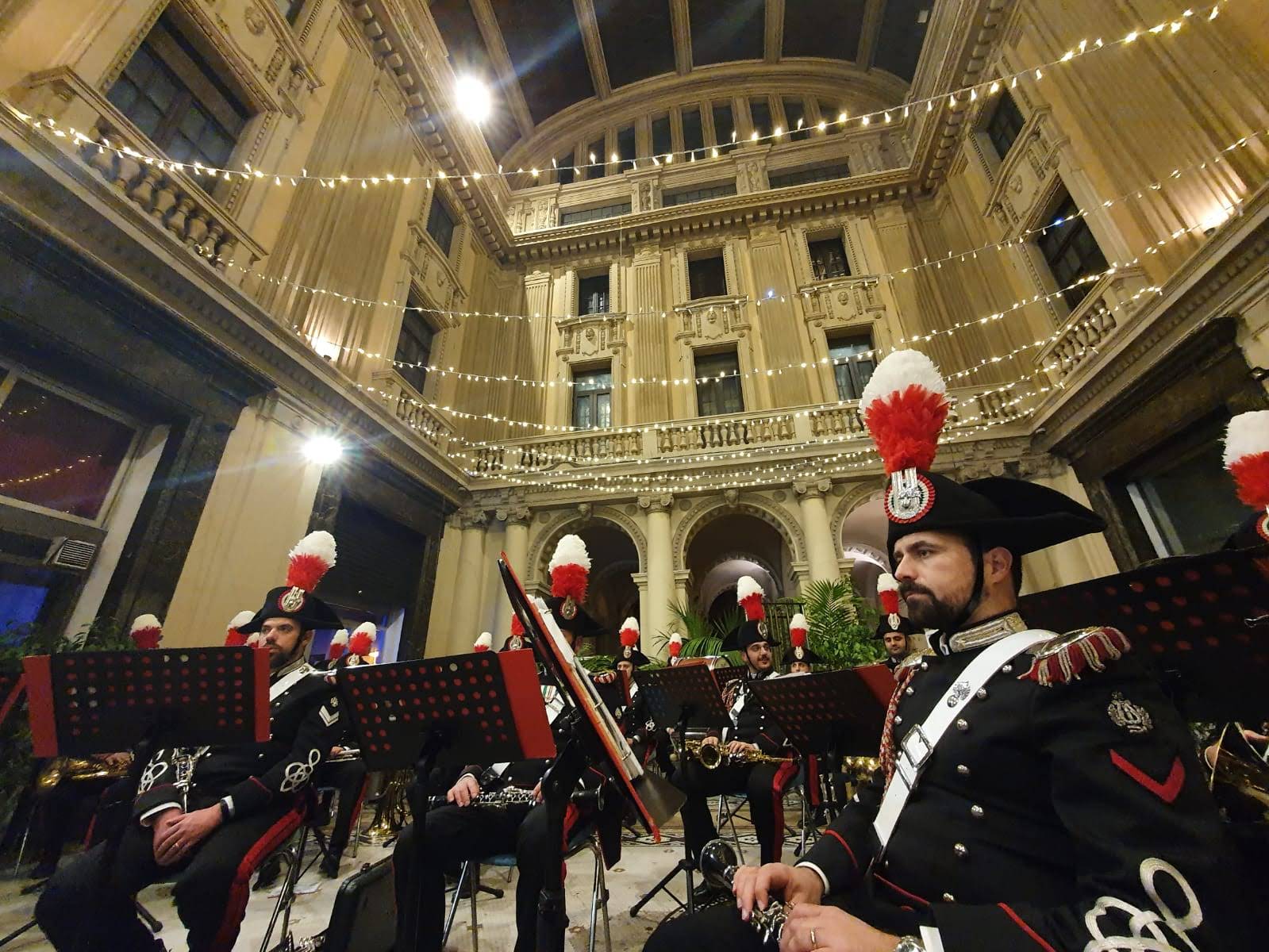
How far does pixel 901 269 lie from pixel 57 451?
14701 millimetres

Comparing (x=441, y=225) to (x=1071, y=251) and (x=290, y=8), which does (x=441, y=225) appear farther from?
(x=1071, y=251)

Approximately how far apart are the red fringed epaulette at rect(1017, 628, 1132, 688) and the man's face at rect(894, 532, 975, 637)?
324 millimetres

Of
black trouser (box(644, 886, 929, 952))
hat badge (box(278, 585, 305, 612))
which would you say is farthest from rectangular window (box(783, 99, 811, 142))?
black trouser (box(644, 886, 929, 952))

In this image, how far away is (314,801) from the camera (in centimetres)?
291

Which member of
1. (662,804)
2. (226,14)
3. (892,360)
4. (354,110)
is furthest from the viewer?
(354,110)

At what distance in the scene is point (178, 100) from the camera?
6.43 metres

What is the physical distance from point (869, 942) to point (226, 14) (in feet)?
34.9

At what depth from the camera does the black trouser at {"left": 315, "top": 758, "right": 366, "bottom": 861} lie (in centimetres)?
331

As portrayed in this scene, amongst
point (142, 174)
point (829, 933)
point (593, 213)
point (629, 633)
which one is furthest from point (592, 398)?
point (829, 933)

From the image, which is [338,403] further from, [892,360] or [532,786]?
[892,360]

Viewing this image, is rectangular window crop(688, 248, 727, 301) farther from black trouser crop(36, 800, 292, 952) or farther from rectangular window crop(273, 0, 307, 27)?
black trouser crop(36, 800, 292, 952)

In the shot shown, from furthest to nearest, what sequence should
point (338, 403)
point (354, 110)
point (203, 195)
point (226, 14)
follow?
point (354, 110) < point (338, 403) < point (226, 14) < point (203, 195)

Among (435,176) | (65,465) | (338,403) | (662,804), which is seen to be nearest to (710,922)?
(662,804)

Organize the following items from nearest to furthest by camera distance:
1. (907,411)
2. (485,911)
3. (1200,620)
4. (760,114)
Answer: (907,411) < (1200,620) < (485,911) < (760,114)
